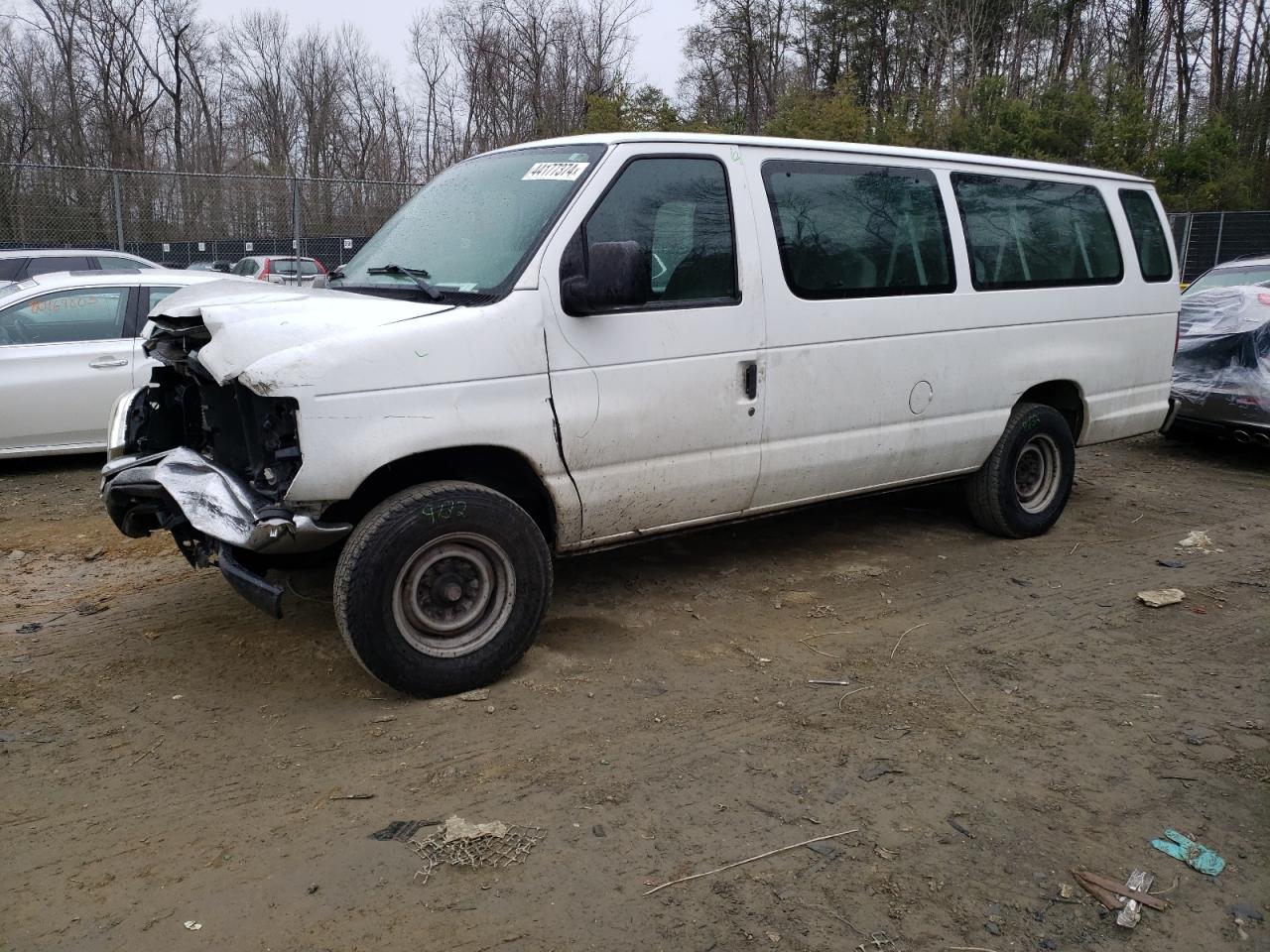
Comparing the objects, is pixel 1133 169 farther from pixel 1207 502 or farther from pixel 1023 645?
pixel 1023 645

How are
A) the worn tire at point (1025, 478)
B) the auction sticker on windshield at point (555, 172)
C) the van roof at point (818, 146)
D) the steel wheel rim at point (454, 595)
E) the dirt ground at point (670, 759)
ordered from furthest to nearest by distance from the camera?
the worn tire at point (1025, 478), the van roof at point (818, 146), the auction sticker on windshield at point (555, 172), the steel wheel rim at point (454, 595), the dirt ground at point (670, 759)

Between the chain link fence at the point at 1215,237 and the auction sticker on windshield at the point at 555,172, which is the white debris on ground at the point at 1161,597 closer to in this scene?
the auction sticker on windshield at the point at 555,172

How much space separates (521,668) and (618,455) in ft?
3.22

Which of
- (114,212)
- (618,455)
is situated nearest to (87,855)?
(618,455)

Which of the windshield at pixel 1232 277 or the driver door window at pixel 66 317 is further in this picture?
the windshield at pixel 1232 277

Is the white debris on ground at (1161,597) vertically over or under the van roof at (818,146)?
under

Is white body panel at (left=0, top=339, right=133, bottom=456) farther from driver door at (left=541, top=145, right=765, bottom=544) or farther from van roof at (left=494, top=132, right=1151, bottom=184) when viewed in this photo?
driver door at (left=541, top=145, right=765, bottom=544)

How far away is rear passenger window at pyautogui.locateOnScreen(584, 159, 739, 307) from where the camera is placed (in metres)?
4.14

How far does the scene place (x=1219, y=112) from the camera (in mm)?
29094

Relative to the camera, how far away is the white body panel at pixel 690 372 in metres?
3.52

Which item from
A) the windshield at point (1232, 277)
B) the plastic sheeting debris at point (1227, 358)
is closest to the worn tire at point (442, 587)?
the plastic sheeting debris at point (1227, 358)

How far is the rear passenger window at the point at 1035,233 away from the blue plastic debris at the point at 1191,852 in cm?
316

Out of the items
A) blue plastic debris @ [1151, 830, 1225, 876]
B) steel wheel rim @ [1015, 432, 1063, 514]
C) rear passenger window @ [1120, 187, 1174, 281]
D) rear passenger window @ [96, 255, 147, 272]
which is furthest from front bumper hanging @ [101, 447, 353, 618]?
rear passenger window @ [96, 255, 147, 272]

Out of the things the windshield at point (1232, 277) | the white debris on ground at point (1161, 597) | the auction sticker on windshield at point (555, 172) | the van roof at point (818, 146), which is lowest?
the white debris on ground at point (1161, 597)
